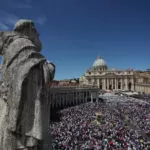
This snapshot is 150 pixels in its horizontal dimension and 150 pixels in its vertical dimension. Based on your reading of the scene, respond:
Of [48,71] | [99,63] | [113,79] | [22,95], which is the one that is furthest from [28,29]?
[99,63]

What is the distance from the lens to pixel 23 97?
9.48 ft

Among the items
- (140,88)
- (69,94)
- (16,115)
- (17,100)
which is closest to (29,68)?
(17,100)

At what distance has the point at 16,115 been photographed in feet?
9.21

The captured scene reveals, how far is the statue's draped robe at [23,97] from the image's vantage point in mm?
2816

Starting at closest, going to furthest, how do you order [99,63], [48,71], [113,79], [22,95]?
1. [22,95]
2. [48,71]
3. [113,79]
4. [99,63]

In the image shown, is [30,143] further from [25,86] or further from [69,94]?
[69,94]

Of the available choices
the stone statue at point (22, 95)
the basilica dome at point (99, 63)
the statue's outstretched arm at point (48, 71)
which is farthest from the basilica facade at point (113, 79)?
the stone statue at point (22, 95)

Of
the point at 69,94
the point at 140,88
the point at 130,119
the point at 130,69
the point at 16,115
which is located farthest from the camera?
the point at 130,69

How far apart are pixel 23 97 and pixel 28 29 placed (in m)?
1.33

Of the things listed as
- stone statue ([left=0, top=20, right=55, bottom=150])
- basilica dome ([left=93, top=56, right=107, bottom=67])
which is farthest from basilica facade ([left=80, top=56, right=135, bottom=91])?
stone statue ([left=0, top=20, right=55, bottom=150])

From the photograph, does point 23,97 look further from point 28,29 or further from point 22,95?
point 28,29

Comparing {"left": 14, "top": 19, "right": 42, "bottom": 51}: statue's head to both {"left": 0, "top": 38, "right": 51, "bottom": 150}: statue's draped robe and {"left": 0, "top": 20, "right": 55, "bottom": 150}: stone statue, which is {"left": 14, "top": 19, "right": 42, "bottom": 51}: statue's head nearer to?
{"left": 0, "top": 20, "right": 55, "bottom": 150}: stone statue

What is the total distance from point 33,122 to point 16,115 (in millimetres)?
305

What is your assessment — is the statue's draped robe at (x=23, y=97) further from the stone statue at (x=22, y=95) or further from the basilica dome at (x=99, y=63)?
the basilica dome at (x=99, y=63)
